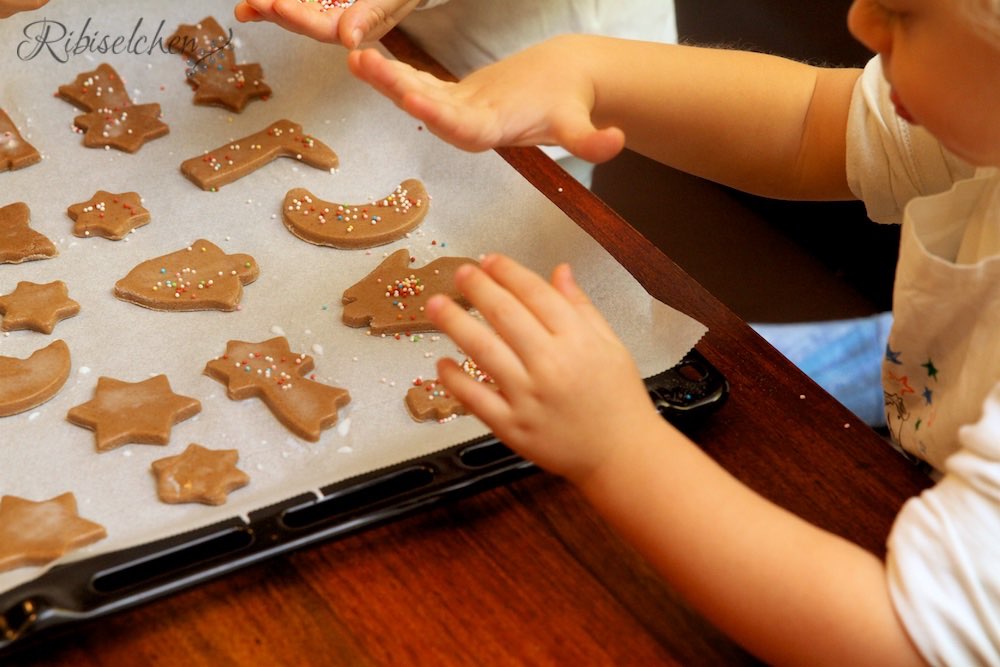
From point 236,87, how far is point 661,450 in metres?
0.74

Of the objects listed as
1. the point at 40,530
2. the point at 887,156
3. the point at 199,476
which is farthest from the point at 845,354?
the point at 40,530

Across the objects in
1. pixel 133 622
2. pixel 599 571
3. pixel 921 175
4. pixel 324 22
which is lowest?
pixel 133 622

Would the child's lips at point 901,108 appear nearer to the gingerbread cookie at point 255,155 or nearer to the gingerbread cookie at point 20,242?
the gingerbread cookie at point 255,155

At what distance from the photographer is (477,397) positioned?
2.03 ft

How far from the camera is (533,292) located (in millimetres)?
633

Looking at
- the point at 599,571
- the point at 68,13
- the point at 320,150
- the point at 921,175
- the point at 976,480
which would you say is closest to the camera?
the point at 976,480

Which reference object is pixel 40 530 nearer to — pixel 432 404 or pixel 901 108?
pixel 432 404

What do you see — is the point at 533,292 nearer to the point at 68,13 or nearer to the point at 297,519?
the point at 297,519

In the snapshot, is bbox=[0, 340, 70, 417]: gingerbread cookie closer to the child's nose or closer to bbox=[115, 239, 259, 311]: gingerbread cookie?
bbox=[115, 239, 259, 311]: gingerbread cookie

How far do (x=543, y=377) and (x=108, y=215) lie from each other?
1.83ft

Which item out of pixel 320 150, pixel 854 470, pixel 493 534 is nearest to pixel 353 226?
pixel 320 150

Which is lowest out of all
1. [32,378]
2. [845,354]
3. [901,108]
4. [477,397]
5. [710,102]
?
[32,378]

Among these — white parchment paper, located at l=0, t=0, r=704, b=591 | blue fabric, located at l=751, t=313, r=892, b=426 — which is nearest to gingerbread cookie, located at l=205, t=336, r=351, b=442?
white parchment paper, located at l=0, t=0, r=704, b=591

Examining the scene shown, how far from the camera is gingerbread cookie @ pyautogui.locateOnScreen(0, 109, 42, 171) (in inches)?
41.2
